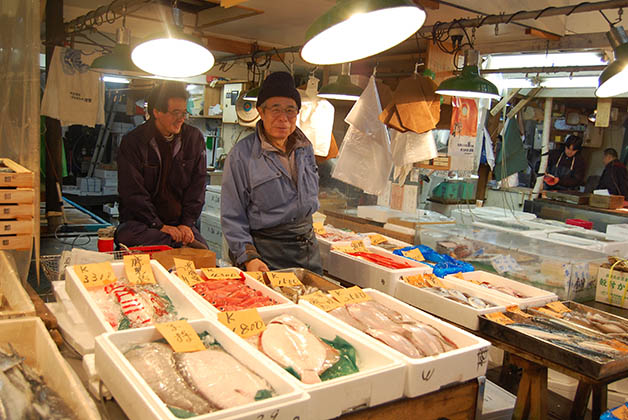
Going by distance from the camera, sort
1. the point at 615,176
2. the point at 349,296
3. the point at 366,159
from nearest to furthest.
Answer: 1. the point at 349,296
2. the point at 366,159
3. the point at 615,176

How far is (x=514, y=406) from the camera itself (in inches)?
97.4

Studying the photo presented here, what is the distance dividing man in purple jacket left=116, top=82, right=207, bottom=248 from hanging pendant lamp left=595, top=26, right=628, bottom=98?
2885mm

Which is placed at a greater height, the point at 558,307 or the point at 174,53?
the point at 174,53

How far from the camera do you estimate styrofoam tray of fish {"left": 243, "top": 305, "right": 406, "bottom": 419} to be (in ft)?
4.97

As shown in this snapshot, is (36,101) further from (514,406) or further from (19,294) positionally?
(514,406)

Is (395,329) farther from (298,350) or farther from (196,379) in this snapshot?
(196,379)

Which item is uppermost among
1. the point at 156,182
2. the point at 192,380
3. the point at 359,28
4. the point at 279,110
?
the point at 359,28

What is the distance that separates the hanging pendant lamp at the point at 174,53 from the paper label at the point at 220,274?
1121 mm

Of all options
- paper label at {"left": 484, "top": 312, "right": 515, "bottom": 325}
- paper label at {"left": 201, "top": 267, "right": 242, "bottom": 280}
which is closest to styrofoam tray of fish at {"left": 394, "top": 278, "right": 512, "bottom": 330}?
paper label at {"left": 484, "top": 312, "right": 515, "bottom": 325}

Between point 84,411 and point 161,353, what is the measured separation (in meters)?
0.31

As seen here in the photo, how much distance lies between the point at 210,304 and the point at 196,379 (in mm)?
612

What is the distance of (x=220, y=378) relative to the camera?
1504 millimetres

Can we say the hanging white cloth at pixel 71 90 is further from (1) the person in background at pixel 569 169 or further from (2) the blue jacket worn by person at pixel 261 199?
(1) the person in background at pixel 569 169

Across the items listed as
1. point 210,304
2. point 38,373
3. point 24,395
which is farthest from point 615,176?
point 24,395
